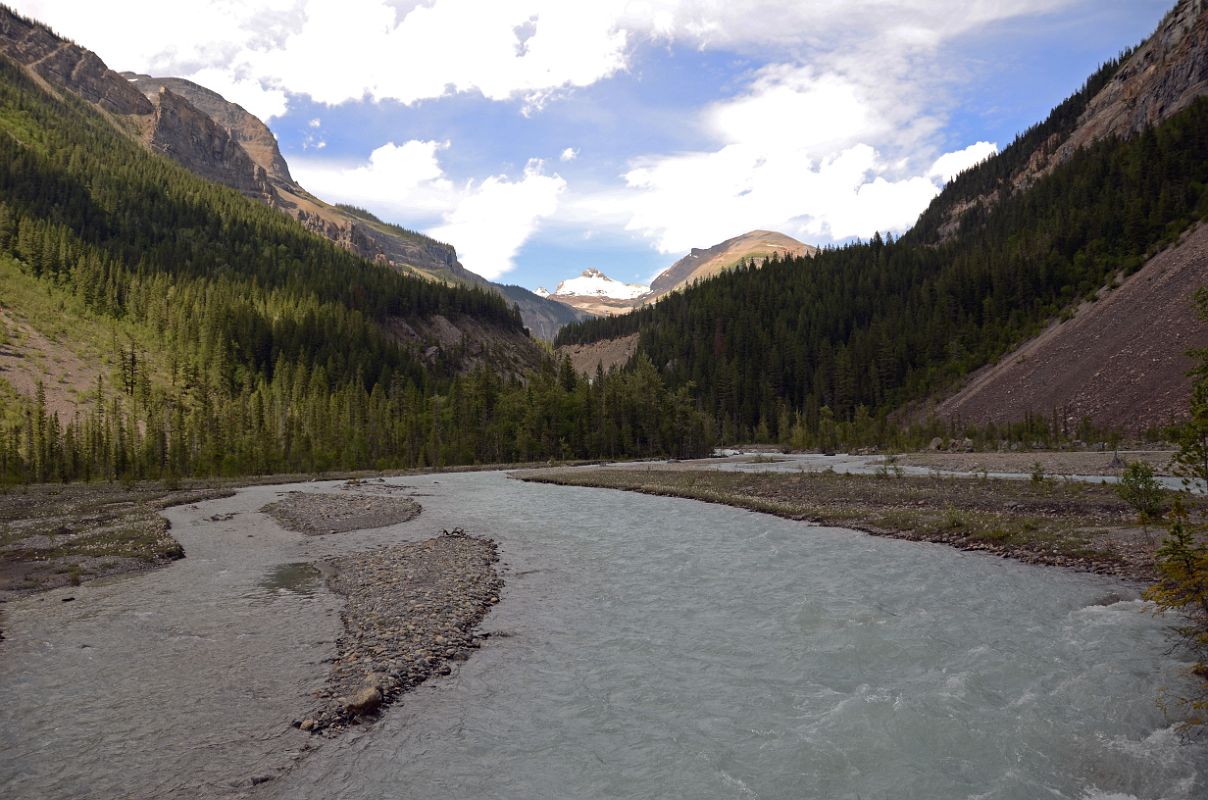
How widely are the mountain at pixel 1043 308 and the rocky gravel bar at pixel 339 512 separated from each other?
232 feet

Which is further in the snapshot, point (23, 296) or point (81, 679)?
point (23, 296)

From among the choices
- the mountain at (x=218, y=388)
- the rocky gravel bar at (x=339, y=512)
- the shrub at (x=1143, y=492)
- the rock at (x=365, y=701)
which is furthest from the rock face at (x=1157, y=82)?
the rock at (x=365, y=701)

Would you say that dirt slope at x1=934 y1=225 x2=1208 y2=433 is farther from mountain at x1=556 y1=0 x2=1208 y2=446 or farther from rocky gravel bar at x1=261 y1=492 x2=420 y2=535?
rocky gravel bar at x1=261 y1=492 x2=420 y2=535

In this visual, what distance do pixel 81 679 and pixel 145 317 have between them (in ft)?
562

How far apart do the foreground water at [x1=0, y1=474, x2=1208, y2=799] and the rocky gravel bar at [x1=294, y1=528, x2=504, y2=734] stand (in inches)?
23.3

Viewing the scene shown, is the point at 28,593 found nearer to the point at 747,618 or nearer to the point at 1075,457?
the point at 747,618

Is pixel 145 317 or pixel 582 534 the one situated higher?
pixel 145 317

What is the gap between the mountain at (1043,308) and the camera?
75.2 m

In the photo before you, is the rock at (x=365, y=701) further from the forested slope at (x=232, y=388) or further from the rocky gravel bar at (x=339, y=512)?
the forested slope at (x=232, y=388)

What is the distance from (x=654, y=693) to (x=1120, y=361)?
84.1 metres

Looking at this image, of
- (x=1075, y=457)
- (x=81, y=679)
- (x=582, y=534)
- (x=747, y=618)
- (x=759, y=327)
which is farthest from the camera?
(x=759, y=327)

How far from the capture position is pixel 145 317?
5930 inches

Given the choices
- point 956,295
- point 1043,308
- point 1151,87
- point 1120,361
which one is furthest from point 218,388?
point 1151,87

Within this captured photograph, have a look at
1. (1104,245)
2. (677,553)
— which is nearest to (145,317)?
(677,553)
